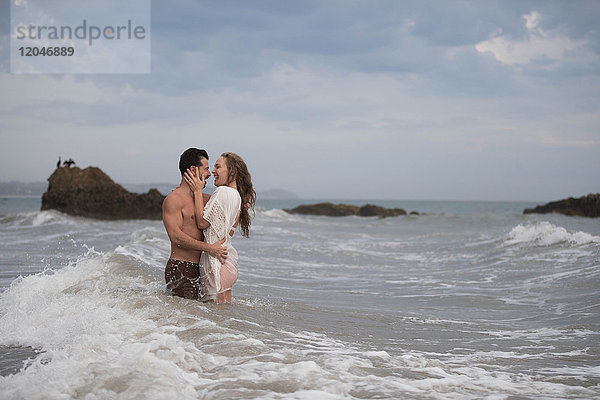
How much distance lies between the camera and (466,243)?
19641 mm

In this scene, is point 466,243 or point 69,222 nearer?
point 466,243

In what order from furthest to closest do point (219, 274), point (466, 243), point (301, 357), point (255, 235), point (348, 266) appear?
point (255, 235) < point (466, 243) < point (348, 266) < point (219, 274) < point (301, 357)

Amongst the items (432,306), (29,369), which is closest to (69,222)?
(432,306)

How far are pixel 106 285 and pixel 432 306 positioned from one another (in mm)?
4603

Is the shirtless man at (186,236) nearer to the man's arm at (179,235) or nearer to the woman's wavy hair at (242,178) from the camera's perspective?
the man's arm at (179,235)

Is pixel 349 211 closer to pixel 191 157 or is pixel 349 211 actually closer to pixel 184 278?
pixel 184 278

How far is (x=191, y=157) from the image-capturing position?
602 centimetres

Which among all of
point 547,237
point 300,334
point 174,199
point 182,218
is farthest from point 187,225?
point 547,237

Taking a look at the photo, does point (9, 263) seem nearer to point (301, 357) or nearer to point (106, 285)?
point (106, 285)

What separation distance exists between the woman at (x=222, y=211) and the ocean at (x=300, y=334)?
11.4 inches

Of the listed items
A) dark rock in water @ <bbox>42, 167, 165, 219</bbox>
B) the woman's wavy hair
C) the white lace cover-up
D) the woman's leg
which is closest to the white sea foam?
the woman's wavy hair

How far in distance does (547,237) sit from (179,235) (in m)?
13.3

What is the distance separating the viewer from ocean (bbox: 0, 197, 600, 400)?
12.9 feet

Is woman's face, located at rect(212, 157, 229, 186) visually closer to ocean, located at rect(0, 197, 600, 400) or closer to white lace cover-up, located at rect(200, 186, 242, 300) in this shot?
white lace cover-up, located at rect(200, 186, 242, 300)
